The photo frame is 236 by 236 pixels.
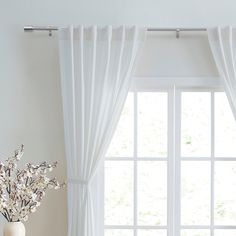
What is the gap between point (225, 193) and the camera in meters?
3.46

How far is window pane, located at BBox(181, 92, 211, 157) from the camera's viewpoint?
3473mm

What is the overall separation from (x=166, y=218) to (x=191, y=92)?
0.97 meters

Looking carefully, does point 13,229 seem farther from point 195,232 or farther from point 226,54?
point 226,54

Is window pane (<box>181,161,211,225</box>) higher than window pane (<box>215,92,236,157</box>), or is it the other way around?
window pane (<box>215,92,236,157</box>)

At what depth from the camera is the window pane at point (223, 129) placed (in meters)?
3.46

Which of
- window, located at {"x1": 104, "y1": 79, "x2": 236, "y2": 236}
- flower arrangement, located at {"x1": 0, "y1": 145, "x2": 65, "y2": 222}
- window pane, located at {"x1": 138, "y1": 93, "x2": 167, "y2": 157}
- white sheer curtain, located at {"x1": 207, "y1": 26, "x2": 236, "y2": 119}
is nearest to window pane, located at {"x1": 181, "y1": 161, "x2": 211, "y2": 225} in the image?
window, located at {"x1": 104, "y1": 79, "x2": 236, "y2": 236}

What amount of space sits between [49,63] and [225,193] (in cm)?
164

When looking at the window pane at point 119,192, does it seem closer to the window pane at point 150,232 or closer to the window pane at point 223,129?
the window pane at point 150,232

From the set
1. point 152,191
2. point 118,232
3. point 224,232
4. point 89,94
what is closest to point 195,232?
point 224,232

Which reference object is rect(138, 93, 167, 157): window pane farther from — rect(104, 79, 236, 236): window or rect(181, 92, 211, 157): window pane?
rect(181, 92, 211, 157): window pane

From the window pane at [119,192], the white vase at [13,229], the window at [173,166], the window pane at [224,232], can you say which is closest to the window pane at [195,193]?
the window at [173,166]

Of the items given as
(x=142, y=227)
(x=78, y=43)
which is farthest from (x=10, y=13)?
(x=142, y=227)

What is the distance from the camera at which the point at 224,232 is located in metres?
3.44

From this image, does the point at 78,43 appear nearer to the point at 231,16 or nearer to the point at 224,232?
the point at 231,16
